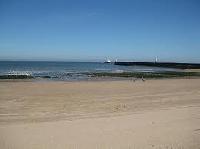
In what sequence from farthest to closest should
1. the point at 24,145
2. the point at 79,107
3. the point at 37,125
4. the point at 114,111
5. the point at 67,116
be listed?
the point at 79,107 < the point at 114,111 < the point at 67,116 < the point at 37,125 < the point at 24,145

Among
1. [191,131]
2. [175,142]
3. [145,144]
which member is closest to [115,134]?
[145,144]

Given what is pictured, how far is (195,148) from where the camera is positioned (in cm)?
605

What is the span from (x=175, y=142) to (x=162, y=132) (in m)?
0.68

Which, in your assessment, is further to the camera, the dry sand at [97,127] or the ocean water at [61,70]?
the ocean water at [61,70]

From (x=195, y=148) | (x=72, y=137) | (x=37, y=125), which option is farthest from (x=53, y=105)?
(x=195, y=148)

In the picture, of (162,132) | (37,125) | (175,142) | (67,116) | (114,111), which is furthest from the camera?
(114,111)

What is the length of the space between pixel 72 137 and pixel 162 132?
2033 mm

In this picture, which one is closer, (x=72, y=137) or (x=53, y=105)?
(x=72, y=137)

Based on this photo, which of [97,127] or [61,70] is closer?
[97,127]

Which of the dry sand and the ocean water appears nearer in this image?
the dry sand

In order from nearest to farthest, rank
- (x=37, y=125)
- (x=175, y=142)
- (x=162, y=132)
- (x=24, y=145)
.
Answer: (x=24, y=145) < (x=175, y=142) < (x=162, y=132) < (x=37, y=125)

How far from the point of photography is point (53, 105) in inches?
436

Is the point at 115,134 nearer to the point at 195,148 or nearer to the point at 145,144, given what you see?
the point at 145,144

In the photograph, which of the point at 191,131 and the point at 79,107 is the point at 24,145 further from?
the point at 79,107
